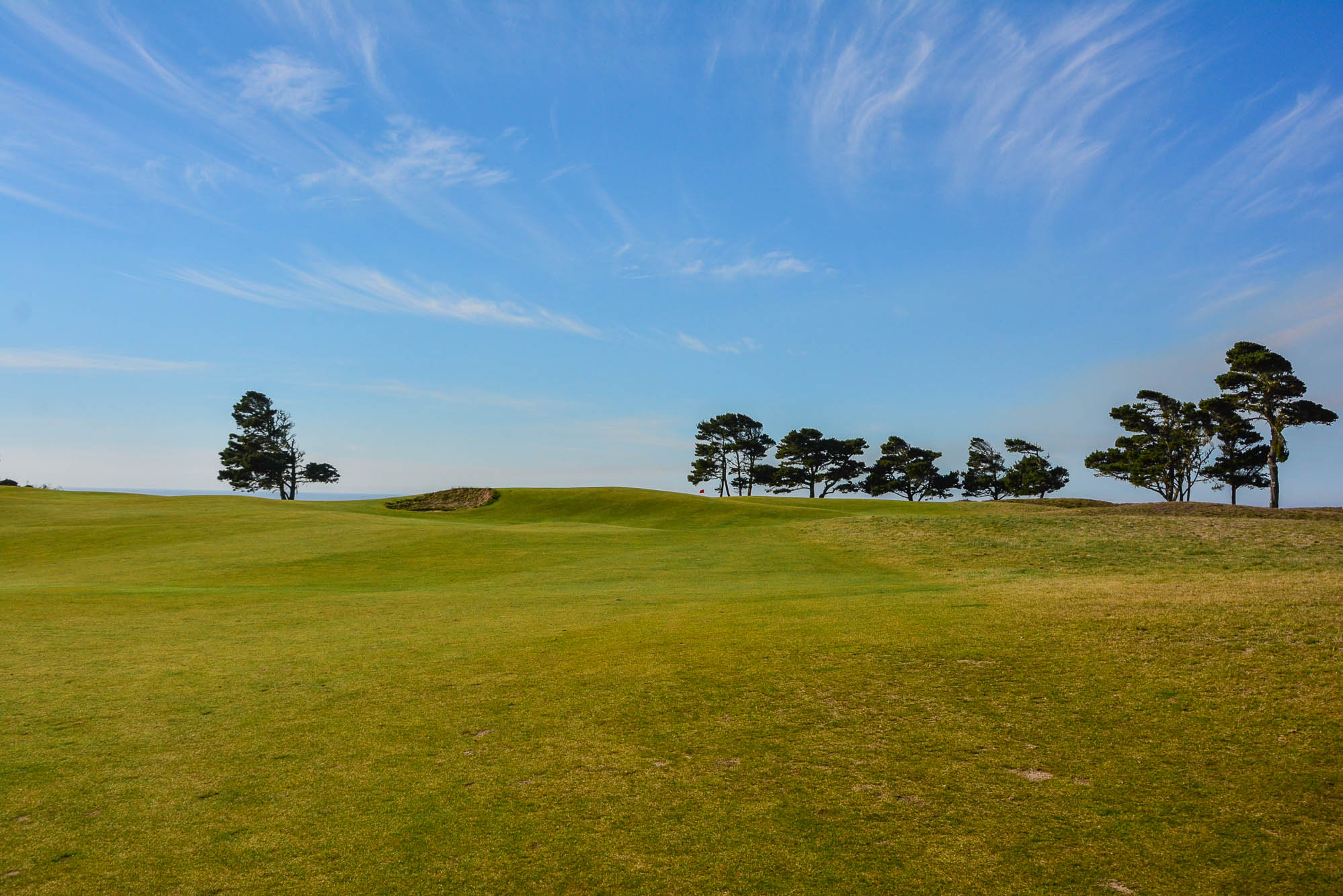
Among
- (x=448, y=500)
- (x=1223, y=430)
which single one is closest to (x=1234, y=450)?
(x=1223, y=430)

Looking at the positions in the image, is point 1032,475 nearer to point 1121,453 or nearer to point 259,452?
point 1121,453

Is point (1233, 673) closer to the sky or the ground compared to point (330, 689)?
closer to the sky

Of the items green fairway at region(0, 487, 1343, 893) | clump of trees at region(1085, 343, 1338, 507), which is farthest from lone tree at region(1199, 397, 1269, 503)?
green fairway at region(0, 487, 1343, 893)

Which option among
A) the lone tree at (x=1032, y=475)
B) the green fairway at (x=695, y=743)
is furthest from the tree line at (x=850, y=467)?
the green fairway at (x=695, y=743)

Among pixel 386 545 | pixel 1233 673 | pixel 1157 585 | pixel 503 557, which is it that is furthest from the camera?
pixel 386 545

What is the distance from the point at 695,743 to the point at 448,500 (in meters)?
58.8

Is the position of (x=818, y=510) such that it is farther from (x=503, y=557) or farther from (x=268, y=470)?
(x=268, y=470)

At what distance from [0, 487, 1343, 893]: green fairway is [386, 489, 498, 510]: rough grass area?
143ft

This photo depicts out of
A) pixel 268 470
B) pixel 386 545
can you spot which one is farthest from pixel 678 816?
pixel 268 470

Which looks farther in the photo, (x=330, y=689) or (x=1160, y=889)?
(x=330, y=689)

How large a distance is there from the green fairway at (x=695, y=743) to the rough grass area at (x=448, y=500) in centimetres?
4354

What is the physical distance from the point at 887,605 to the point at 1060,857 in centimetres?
872

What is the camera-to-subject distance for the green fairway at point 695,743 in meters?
4.73

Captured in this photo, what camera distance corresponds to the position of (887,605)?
13305 millimetres
